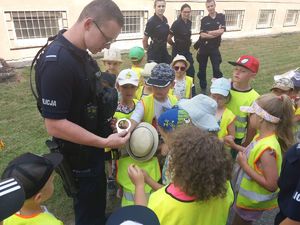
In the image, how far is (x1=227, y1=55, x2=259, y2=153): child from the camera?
376cm

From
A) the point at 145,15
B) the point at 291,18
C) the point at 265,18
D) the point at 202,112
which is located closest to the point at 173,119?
the point at 202,112

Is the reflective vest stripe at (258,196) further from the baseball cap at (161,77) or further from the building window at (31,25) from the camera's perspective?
the building window at (31,25)

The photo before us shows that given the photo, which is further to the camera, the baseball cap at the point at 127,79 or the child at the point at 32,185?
the baseball cap at the point at 127,79

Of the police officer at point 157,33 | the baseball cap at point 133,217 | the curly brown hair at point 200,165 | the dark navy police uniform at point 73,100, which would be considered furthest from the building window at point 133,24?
the baseball cap at point 133,217

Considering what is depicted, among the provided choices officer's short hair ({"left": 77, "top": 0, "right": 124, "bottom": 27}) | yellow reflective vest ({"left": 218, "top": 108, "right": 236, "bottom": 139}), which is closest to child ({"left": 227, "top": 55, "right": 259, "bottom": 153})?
yellow reflective vest ({"left": 218, "top": 108, "right": 236, "bottom": 139})

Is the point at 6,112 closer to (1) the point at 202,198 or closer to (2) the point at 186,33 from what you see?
(2) the point at 186,33

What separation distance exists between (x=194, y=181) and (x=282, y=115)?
136 centimetres

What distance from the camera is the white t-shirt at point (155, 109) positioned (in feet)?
10.4

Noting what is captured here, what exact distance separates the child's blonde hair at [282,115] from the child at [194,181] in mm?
1054

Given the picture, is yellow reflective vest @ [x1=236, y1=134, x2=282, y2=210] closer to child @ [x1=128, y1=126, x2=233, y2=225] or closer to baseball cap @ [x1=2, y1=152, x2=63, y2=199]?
child @ [x1=128, y1=126, x2=233, y2=225]

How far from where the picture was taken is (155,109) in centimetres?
327

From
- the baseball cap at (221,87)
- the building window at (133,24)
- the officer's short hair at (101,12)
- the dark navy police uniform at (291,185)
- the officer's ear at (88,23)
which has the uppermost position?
the officer's short hair at (101,12)

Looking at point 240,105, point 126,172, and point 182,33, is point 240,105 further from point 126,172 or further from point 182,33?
point 182,33

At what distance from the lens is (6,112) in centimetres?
624
